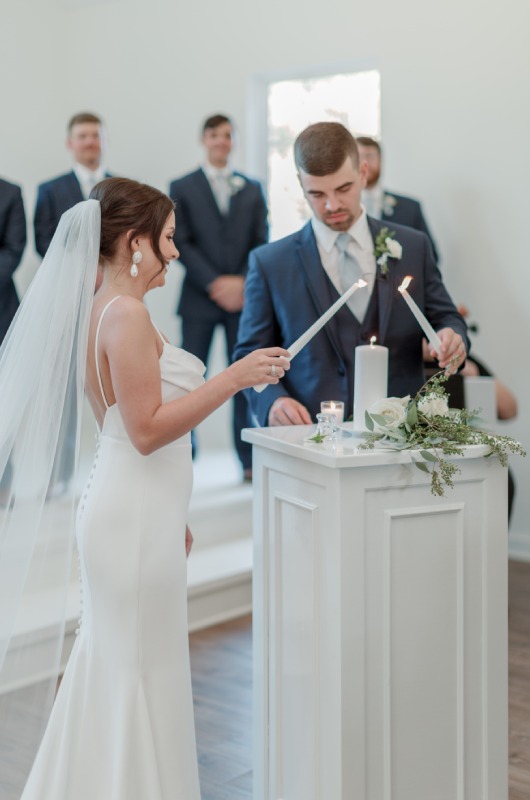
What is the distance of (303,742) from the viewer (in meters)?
2.19

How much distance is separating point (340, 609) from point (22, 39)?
5.97m

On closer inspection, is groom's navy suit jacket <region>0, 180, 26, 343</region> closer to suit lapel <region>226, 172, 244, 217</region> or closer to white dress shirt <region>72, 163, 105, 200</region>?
white dress shirt <region>72, 163, 105, 200</region>

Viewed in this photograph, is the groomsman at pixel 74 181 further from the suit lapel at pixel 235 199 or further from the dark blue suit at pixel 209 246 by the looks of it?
the suit lapel at pixel 235 199

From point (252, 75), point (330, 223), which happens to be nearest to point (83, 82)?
point (252, 75)

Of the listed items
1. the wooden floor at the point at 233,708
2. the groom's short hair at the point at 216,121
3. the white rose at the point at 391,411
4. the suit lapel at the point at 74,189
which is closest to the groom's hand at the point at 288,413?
the white rose at the point at 391,411

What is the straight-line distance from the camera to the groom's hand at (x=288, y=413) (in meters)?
2.61

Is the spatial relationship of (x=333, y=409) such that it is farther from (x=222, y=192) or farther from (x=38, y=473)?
(x=222, y=192)

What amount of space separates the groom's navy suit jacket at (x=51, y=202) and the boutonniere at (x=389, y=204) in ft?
5.45

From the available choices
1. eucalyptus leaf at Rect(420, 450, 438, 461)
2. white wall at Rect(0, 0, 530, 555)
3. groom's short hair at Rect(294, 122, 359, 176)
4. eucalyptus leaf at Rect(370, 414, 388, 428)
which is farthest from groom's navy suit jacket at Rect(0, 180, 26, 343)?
eucalyptus leaf at Rect(420, 450, 438, 461)

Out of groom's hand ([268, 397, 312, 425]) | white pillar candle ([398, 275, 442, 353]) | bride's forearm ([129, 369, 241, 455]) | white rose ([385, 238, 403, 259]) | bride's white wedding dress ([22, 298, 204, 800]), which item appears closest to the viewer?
bride's forearm ([129, 369, 241, 455])

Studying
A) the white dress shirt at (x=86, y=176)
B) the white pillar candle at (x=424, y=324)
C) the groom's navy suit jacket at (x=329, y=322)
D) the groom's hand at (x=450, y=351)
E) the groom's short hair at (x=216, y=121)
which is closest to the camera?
the white pillar candle at (x=424, y=324)

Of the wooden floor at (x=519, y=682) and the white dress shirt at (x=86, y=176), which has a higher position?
the white dress shirt at (x=86, y=176)

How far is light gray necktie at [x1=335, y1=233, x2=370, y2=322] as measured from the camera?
2.88 meters

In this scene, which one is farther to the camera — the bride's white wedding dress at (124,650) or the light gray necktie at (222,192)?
the light gray necktie at (222,192)
